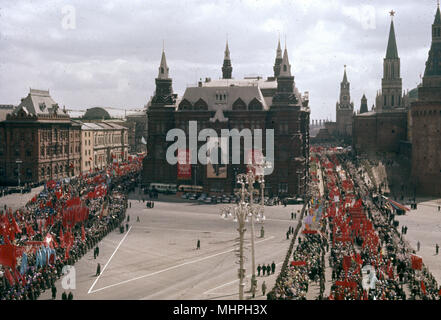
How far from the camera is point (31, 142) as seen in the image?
320 feet

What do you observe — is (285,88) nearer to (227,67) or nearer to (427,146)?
(427,146)

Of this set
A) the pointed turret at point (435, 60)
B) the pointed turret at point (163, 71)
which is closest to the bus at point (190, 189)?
the pointed turret at point (163, 71)

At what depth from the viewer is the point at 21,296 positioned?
3362 cm

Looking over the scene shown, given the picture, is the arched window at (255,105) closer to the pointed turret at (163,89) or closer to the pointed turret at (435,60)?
the pointed turret at (163,89)

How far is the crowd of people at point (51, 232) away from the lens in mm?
35219

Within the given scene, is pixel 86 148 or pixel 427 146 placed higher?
pixel 427 146

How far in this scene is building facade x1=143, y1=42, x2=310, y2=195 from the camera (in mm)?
87688

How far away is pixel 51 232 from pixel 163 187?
4221cm

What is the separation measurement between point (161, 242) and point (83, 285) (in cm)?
1542

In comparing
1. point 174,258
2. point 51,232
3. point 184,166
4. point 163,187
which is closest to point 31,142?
point 163,187

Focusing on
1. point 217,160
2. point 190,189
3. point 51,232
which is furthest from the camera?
point 190,189

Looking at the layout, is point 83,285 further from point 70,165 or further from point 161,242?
point 70,165

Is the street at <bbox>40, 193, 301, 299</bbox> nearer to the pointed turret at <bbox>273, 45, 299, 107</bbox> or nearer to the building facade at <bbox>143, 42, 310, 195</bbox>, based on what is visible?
the building facade at <bbox>143, 42, 310, 195</bbox>

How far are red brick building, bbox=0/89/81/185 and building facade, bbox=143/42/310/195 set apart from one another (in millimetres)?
18444
